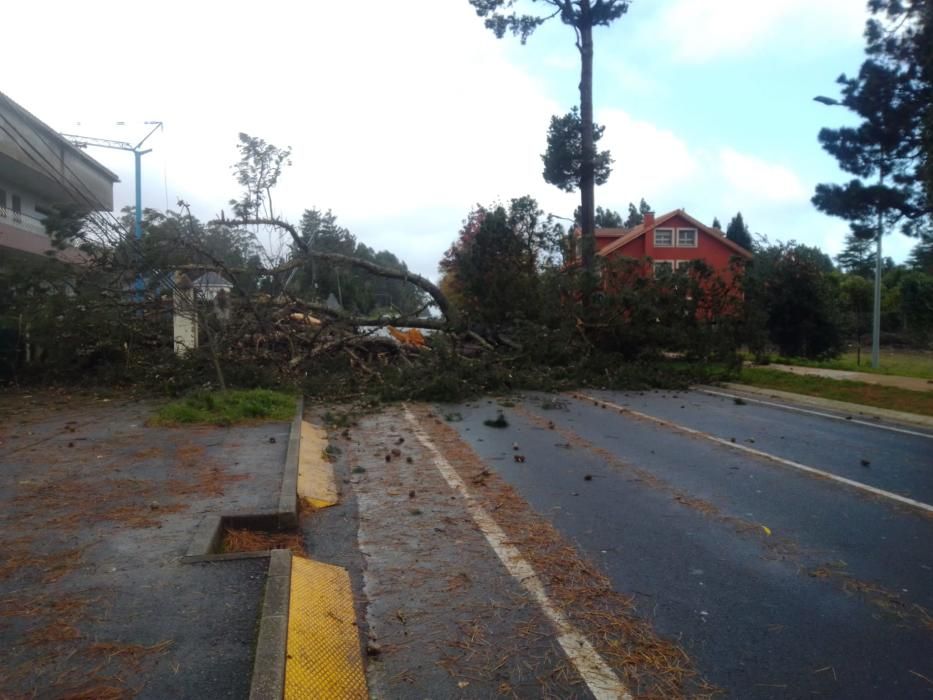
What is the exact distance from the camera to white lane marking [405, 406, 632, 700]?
12.3 ft

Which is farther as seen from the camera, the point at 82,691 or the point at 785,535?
the point at 785,535

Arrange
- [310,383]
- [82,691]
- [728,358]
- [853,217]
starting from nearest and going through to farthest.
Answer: [82,691], [310,383], [853,217], [728,358]

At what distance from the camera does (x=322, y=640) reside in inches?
163

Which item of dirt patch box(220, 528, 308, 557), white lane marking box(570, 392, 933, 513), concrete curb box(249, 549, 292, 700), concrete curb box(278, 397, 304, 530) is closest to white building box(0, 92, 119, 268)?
concrete curb box(278, 397, 304, 530)

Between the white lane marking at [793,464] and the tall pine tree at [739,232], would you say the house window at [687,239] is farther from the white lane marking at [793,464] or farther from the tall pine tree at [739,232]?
the white lane marking at [793,464]

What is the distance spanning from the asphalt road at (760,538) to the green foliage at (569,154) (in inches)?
627

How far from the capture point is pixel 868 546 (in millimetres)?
5910

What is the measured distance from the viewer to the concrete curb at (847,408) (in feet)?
43.4

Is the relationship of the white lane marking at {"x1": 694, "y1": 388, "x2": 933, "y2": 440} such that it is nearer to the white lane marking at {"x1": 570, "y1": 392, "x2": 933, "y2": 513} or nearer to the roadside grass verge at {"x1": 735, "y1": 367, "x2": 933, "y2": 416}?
the roadside grass verge at {"x1": 735, "y1": 367, "x2": 933, "y2": 416}

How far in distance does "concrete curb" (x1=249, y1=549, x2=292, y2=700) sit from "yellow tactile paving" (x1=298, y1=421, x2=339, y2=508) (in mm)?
2251

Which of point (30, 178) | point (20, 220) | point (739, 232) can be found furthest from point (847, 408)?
point (739, 232)

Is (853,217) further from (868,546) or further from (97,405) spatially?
(97,405)

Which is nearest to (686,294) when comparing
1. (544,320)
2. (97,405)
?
(544,320)

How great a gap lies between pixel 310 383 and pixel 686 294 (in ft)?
32.9
